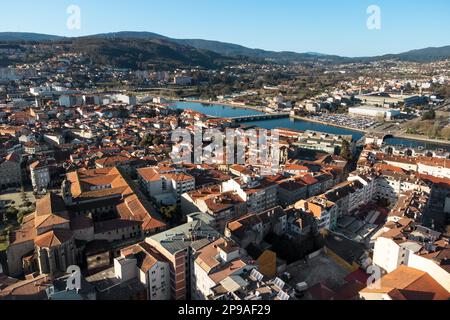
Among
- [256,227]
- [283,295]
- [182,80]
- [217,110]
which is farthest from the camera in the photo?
[182,80]

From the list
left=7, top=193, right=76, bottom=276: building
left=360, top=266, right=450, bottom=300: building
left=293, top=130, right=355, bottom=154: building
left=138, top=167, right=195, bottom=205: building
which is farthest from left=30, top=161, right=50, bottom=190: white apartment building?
left=293, top=130, right=355, bottom=154: building

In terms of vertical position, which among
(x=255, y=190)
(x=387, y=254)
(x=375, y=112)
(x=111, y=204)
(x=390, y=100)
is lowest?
(x=387, y=254)

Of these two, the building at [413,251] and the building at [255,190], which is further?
the building at [255,190]

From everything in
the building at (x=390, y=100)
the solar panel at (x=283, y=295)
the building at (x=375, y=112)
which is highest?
the building at (x=390, y=100)

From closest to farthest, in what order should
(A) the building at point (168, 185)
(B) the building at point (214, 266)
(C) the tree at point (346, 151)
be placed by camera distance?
(B) the building at point (214, 266) < (A) the building at point (168, 185) < (C) the tree at point (346, 151)

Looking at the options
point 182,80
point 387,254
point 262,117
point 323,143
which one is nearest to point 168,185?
point 387,254

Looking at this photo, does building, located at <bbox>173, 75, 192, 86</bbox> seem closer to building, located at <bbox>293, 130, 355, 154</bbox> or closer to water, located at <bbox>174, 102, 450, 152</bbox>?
water, located at <bbox>174, 102, 450, 152</bbox>

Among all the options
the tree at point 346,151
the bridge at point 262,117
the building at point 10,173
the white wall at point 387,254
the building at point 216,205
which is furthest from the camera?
the bridge at point 262,117

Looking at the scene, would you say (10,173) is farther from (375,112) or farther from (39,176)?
(375,112)

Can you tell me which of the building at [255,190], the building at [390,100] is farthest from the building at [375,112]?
the building at [255,190]

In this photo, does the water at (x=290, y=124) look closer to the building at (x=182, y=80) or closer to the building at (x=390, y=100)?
the building at (x=390, y=100)

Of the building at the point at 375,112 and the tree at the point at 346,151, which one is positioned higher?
the building at the point at 375,112
